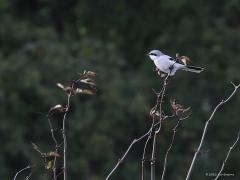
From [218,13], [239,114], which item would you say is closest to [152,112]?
[239,114]

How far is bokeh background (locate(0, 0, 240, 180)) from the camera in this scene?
14180 mm

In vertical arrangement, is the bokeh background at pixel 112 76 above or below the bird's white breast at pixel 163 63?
below

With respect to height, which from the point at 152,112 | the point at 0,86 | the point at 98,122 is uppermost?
the point at 152,112

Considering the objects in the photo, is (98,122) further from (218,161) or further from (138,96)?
(218,161)

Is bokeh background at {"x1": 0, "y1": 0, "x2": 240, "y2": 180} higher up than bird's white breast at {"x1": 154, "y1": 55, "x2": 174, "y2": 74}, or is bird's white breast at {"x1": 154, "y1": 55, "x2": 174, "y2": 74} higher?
bird's white breast at {"x1": 154, "y1": 55, "x2": 174, "y2": 74}

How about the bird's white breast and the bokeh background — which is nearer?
the bird's white breast

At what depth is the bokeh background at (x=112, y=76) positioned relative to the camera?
46.5ft

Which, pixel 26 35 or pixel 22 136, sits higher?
pixel 26 35

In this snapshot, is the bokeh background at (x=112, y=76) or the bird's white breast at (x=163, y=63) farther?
the bokeh background at (x=112, y=76)

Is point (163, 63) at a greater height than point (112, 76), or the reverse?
point (163, 63)

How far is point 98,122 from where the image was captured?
14.7 metres

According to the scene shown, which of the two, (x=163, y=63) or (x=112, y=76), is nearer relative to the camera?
(x=163, y=63)

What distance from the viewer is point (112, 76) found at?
1512cm

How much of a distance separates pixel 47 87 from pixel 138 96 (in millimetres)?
1560
